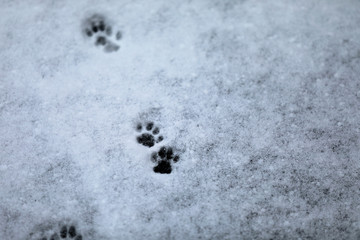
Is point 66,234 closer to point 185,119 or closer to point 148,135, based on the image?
point 148,135

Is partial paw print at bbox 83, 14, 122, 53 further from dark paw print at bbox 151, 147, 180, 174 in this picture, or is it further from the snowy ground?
dark paw print at bbox 151, 147, 180, 174

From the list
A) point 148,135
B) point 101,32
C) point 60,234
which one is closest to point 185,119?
point 148,135

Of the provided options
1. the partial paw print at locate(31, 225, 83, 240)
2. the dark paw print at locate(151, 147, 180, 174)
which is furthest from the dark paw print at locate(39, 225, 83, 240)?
the dark paw print at locate(151, 147, 180, 174)

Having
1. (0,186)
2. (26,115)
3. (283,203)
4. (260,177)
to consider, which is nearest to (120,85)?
(26,115)

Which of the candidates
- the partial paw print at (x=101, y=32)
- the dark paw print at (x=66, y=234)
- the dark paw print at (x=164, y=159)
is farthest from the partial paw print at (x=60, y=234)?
the partial paw print at (x=101, y=32)

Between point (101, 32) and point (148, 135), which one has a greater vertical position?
point (101, 32)

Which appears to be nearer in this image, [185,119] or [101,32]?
[185,119]

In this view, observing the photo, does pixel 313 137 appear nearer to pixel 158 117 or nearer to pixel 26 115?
pixel 158 117
